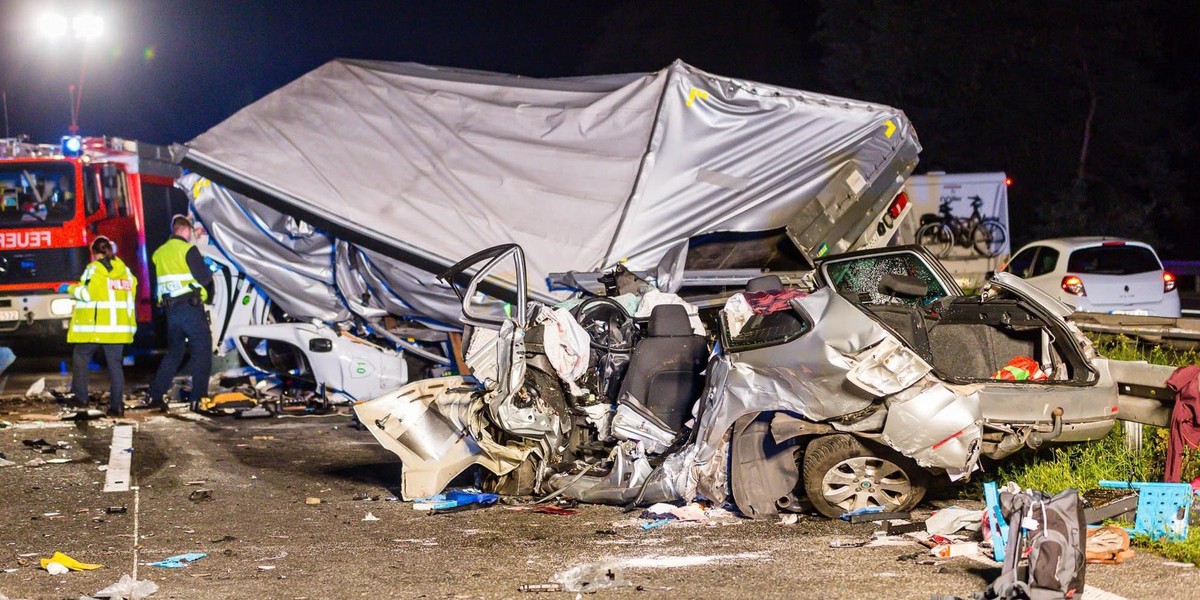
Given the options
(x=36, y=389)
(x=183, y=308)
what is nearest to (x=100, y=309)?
(x=183, y=308)

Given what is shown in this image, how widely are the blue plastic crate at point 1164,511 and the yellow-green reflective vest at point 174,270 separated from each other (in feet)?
28.6

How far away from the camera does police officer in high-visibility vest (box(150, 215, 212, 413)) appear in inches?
475

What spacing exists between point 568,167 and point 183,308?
3.77 m

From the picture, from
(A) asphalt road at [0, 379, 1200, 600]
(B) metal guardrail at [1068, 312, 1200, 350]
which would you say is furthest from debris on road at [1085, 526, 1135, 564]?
(B) metal guardrail at [1068, 312, 1200, 350]

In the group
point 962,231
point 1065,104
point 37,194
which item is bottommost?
point 962,231

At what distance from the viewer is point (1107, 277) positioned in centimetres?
1464

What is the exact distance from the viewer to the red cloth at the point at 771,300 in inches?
281

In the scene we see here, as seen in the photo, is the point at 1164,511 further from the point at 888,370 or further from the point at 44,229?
the point at 44,229

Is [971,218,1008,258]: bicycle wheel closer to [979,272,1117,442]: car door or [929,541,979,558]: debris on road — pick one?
[979,272,1117,442]: car door

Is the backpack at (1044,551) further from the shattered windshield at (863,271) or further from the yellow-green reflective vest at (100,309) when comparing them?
the yellow-green reflective vest at (100,309)

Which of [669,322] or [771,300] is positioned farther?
[669,322]

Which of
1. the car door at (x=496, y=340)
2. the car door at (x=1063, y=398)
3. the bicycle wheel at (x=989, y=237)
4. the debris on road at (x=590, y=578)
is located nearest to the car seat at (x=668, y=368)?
the car door at (x=496, y=340)

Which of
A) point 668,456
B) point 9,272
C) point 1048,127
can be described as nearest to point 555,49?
point 1048,127

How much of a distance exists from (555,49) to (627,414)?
5271cm
